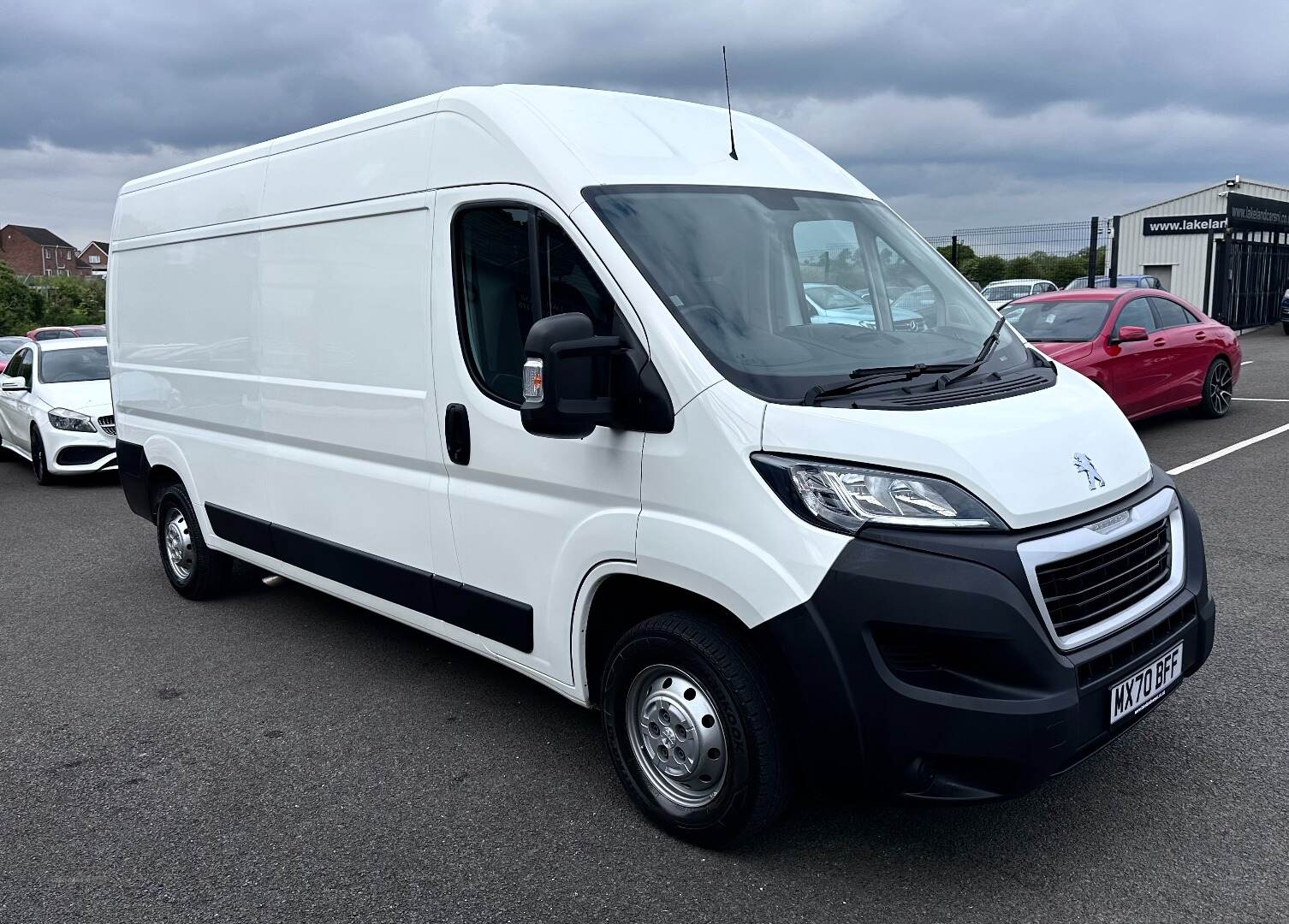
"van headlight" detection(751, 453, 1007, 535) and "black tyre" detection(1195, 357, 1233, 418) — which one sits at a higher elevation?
"van headlight" detection(751, 453, 1007, 535)

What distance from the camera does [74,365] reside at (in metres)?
12.1

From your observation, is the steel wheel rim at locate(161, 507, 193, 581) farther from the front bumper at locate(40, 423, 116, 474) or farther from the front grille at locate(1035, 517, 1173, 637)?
the front bumper at locate(40, 423, 116, 474)

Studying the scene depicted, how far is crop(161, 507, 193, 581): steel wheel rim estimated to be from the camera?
6293 mm

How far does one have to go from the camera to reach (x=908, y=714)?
9.18ft

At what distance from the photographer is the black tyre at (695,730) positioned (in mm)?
3066

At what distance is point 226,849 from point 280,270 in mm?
2551

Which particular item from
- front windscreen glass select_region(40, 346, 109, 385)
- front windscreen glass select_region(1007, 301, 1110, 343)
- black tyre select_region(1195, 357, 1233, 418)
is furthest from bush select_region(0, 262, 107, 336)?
black tyre select_region(1195, 357, 1233, 418)

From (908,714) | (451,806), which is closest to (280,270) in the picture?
(451,806)

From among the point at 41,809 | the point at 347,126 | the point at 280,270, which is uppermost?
the point at 347,126

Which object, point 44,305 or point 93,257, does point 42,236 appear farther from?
point 44,305

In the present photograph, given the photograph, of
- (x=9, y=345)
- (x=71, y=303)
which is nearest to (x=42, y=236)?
(x=71, y=303)

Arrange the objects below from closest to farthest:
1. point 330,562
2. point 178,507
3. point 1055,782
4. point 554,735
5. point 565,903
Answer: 1. point 565,903
2. point 1055,782
3. point 554,735
4. point 330,562
5. point 178,507

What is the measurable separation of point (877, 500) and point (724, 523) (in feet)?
1.44

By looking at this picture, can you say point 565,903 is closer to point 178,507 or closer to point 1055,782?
point 1055,782
